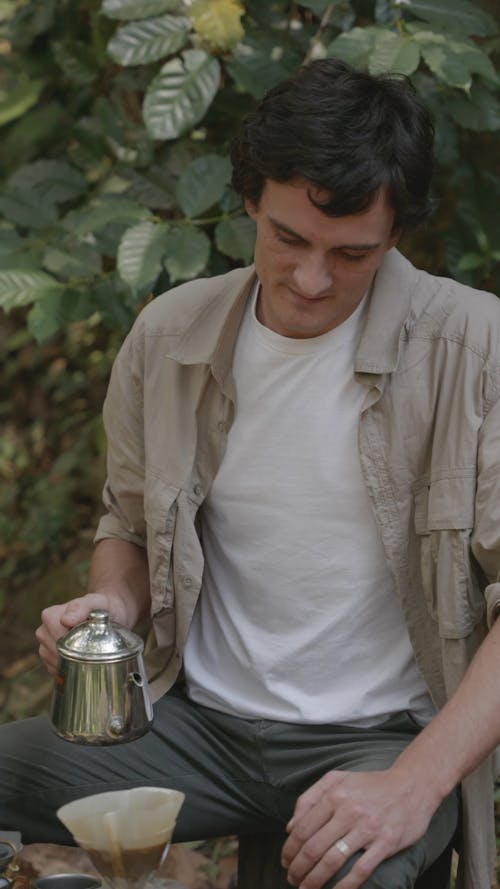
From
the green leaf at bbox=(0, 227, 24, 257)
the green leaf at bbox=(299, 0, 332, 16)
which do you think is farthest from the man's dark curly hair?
the green leaf at bbox=(0, 227, 24, 257)

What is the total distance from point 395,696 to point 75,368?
3.47 m

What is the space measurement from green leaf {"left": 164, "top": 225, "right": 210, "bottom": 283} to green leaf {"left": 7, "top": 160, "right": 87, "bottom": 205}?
2.04ft

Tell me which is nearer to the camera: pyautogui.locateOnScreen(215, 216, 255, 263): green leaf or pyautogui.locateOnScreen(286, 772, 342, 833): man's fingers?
pyautogui.locateOnScreen(286, 772, 342, 833): man's fingers

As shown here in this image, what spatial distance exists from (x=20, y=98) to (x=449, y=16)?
6.42ft

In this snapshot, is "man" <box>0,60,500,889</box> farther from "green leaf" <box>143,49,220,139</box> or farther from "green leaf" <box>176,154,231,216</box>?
"green leaf" <box>143,49,220,139</box>

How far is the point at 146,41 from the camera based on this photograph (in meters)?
3.12

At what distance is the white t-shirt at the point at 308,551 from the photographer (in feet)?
7.54

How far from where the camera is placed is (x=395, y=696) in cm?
232

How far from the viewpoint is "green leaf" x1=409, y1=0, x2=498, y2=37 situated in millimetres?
2949

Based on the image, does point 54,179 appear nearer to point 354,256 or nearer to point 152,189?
point 152,189

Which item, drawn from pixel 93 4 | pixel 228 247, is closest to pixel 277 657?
pixel 228 247

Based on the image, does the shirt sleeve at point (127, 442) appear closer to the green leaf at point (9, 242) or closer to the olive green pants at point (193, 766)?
the olive green pants at point (193, 766)

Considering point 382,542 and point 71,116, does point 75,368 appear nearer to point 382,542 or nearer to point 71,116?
point 71,116

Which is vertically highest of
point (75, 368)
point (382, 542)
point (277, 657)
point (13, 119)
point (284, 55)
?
point (284, 55)
